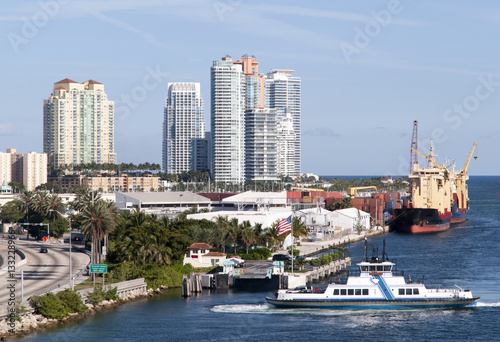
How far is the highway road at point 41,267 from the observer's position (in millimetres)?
77812

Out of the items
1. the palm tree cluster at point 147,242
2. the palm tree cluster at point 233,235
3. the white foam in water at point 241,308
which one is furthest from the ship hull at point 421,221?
the white foam in water at point 241,308

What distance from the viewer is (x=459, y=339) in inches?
2571

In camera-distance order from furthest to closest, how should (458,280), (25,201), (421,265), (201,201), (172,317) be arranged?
(201,201)
(25,201)
(421,265)
(458,280)
(172,317)

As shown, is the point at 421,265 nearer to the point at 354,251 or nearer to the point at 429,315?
the point at 354,251

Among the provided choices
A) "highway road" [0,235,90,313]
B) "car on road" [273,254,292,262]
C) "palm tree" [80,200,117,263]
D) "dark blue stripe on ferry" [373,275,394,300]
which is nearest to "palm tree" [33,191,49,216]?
"highway road" [0,235,90,313]

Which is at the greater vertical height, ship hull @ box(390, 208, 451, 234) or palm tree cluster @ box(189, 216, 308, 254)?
palm tree cluster @ box(189, 216, 308, 254)

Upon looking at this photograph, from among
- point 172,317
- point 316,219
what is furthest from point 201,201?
point 172,317

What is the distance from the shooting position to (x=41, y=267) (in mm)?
95062

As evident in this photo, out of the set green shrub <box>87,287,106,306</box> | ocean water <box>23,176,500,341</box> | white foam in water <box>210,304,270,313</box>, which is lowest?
ocean water <box>23,176,500,341</box>

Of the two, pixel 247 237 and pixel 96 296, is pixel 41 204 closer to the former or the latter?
pixel 247 237

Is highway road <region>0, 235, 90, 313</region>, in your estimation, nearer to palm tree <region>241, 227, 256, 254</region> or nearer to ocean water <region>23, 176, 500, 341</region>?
ocean water <region>23, 176, 500, 341</region>

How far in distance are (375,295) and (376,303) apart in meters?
0.89

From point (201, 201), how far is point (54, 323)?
115 metres

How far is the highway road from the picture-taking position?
77.8 metres
